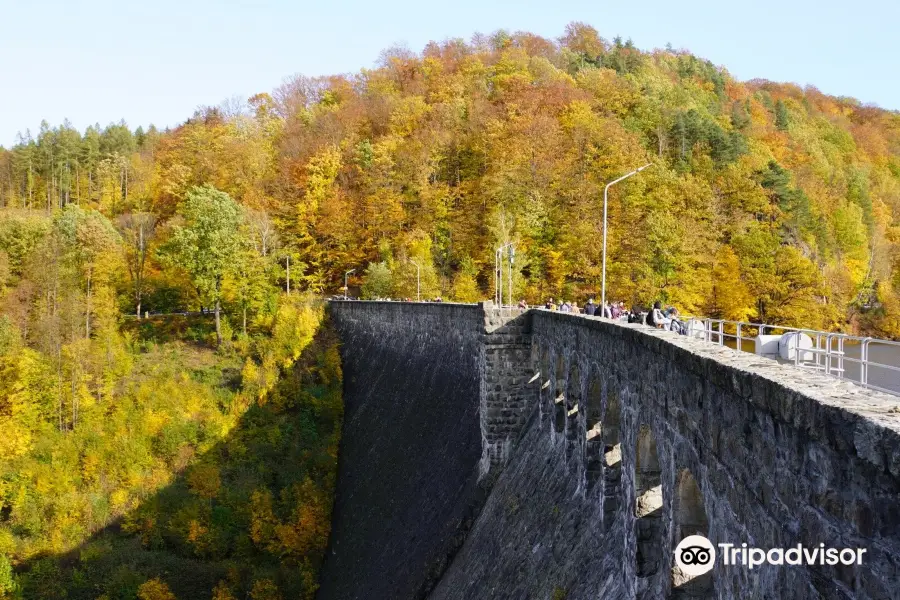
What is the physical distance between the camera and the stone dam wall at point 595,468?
402 centimetres

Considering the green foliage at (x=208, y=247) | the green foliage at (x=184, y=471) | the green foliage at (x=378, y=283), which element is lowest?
the green foliage at (x=184, y=471)

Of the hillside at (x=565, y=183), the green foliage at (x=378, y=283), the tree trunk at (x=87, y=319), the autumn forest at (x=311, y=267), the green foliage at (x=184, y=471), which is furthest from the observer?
the green foliage at (x=378, y=283)

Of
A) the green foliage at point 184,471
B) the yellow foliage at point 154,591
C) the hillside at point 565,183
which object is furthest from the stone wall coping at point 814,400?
the hillside at point 565,183

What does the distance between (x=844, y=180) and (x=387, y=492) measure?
51.0 m

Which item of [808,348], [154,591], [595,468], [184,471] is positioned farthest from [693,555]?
[184,471]

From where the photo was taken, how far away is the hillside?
1592 inches

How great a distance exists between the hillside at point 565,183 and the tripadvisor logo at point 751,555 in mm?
29366

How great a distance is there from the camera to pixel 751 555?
17.0 ft

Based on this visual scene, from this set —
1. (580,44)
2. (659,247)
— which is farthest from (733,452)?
(580,44)

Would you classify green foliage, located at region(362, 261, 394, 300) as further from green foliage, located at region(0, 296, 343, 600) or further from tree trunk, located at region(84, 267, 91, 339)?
tree trunk, located at region(84, 267, 91, 339)

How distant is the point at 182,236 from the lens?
46.5 m

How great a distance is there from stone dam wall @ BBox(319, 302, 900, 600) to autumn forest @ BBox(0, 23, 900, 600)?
21.7 feet

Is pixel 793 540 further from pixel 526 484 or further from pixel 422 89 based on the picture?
pixel 422 89

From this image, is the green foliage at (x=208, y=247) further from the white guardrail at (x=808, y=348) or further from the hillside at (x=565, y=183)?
the white guardrail at (x=808, y=348)
